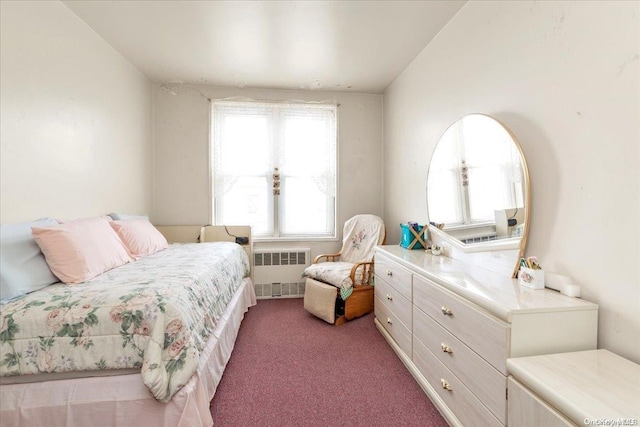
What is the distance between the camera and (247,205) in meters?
3.58

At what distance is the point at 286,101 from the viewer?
11.6 feet

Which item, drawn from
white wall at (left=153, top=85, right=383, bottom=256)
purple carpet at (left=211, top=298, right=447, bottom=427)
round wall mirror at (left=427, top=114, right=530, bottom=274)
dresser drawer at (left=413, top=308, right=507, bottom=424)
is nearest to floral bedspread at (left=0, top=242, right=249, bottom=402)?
purple carpet at (left=211, top=298, right=447, bottom=427)

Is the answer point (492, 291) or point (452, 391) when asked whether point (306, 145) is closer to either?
point (492, 291)

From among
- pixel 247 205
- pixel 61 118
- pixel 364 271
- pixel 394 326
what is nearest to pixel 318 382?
pixel 394 326

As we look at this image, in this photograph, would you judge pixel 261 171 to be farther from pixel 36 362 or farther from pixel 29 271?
pixel 36 362

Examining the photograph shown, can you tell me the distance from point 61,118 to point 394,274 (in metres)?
2.71

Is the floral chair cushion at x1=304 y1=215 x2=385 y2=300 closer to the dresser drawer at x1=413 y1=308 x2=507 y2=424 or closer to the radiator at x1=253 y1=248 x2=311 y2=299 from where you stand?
the radiator at x1=253 y1=248 x2=311 y2=299

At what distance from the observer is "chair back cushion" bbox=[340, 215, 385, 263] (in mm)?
3178

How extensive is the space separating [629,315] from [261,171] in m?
3.26

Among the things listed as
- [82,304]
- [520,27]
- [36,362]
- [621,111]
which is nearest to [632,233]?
[621,111]

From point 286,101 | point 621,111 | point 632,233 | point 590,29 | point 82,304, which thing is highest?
point 286,101

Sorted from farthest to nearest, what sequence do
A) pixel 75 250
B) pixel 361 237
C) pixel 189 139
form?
1. pixel 189 139
2. pixel 361 237
3. pixel 75 250

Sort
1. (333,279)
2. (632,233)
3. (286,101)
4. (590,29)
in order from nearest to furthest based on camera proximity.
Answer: (632,233) < (590,29) < (333,279) < (286,101)

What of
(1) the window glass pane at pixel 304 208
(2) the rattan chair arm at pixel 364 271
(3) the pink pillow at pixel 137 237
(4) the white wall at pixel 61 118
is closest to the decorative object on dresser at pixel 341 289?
(2) the rattan chair arm at pixel 364 271
